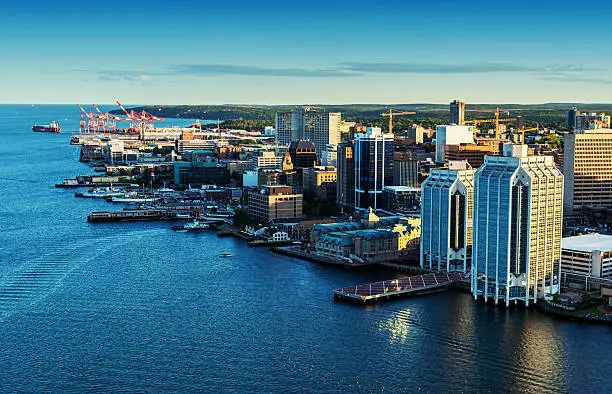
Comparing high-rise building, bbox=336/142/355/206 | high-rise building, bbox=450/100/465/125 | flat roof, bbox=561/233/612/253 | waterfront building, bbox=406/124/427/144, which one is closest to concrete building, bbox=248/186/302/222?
high-rise building, bbox=336/142/355/206

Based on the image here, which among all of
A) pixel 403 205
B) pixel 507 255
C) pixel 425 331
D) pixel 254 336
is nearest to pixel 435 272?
pixel 507 255

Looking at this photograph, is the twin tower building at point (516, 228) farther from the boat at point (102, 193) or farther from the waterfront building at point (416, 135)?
the waterfront building at point (416, 135)

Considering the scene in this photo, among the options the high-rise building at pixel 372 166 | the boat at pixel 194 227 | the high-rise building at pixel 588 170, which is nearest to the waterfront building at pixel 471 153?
the high-rise building at pixel 372 166

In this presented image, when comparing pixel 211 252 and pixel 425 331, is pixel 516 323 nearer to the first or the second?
pixel 425 331

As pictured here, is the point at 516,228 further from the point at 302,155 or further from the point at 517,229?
the point at 302,155

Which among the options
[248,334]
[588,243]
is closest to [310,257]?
[588,243]
